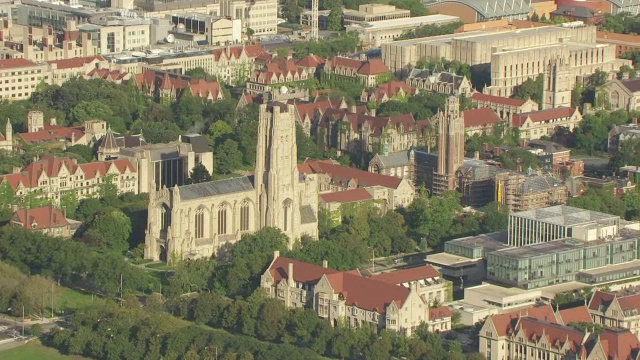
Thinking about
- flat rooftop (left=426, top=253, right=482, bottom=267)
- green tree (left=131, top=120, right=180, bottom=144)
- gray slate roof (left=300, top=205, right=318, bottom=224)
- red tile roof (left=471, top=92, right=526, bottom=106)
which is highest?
red tile roof (left=471, top=92, right=526, bottom=106)

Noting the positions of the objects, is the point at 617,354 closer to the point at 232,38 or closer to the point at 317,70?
the point at 317,70

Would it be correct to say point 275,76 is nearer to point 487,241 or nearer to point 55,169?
point 55,169

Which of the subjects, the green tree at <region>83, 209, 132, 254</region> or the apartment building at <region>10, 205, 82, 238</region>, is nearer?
the green tree at <region>83, 209, 132, 254</region>

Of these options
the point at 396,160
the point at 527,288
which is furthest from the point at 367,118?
the point at 527,288

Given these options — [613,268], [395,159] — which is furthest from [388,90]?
[613,268]

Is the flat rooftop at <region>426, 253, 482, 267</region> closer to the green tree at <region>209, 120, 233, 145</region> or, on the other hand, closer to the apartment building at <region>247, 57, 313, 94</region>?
the green tree at <region>209, 120, 233, 145</region>

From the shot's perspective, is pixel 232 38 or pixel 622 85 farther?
pixel 232 38

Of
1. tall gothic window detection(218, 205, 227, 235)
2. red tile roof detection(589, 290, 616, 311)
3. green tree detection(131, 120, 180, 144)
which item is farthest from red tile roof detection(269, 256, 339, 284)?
green tree detection(131, 120, 180, 144)
